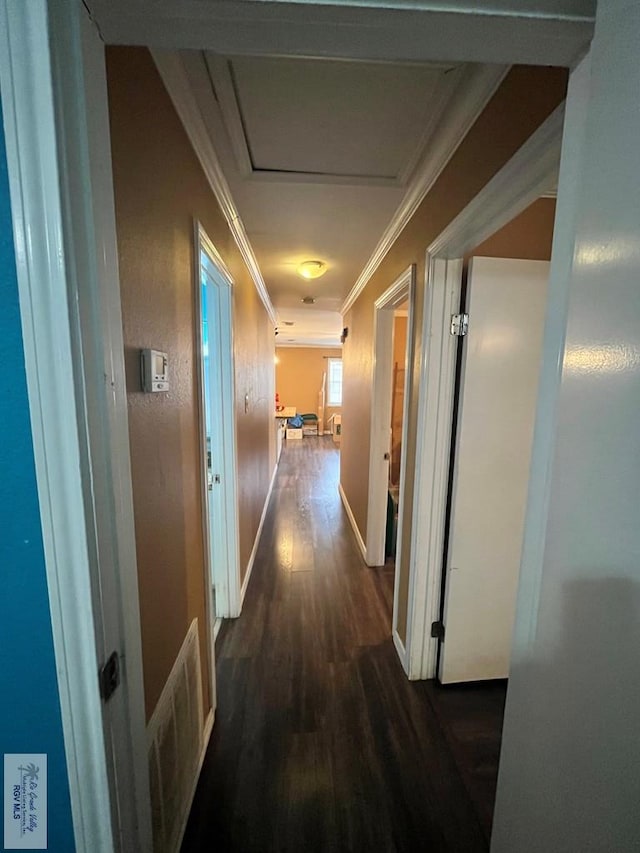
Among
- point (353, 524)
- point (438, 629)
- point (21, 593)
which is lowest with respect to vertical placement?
point (353, 524)

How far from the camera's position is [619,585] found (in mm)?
449

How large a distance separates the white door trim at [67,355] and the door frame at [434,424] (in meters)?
1.10

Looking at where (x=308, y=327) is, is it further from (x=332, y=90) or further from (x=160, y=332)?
(x=160, y=332)

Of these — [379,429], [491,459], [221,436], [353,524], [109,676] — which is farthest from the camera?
[353,524]

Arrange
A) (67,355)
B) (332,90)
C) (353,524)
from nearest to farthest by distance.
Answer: (67,355) → (332,90) → (353,524)

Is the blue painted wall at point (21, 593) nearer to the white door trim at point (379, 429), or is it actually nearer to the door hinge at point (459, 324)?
the door hinge at point (459, 324)

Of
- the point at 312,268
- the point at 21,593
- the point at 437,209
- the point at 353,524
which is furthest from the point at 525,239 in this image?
the point at 353,524

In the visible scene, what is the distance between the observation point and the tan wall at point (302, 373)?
948 cm

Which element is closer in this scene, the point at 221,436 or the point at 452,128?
the point at 452,128

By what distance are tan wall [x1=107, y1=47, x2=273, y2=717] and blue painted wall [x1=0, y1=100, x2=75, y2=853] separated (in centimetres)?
25

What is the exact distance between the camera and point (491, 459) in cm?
154

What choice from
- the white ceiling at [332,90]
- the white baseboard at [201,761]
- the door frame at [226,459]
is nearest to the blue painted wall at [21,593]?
the white ceiling at [332,90]

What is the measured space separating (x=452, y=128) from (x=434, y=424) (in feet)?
3.69

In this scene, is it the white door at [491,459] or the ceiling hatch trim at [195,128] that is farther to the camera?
the white door at [491,459]
